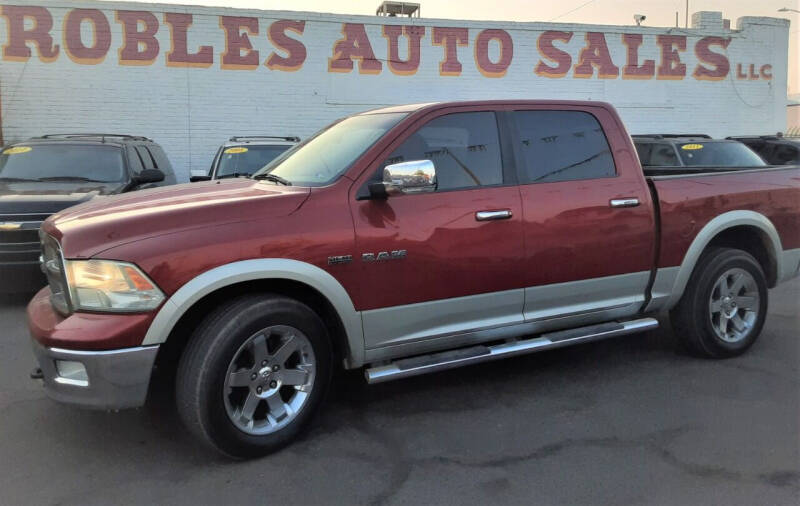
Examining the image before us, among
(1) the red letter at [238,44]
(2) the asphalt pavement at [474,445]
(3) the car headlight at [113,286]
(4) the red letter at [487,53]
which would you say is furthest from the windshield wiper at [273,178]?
(4) the red letter at [487,53]

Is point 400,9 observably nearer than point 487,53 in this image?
No

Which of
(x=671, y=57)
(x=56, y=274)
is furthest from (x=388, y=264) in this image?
(x=671, y=57)

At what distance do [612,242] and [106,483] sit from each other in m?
3.32

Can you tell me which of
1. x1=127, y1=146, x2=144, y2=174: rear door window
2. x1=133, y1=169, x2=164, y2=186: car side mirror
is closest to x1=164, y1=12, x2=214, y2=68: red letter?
x1=127, y1=146, x2=144, y2=174: rear door window

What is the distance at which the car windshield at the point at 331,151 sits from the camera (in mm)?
3787

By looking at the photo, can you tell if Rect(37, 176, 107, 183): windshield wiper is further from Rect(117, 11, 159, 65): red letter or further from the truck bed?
Rect(117, 11, 159, 65): red letter

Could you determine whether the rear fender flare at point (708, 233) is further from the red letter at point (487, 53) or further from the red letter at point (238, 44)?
the red letter at point (238, 44)

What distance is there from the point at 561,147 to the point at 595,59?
1331 centimetres

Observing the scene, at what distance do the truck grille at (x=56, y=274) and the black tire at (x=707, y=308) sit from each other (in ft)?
13.4

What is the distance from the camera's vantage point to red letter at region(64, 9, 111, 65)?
519 inches

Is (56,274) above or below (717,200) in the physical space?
below

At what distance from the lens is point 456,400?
4113mm

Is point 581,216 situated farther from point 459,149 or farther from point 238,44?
point 238,44

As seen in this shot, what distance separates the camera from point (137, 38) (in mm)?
13453
